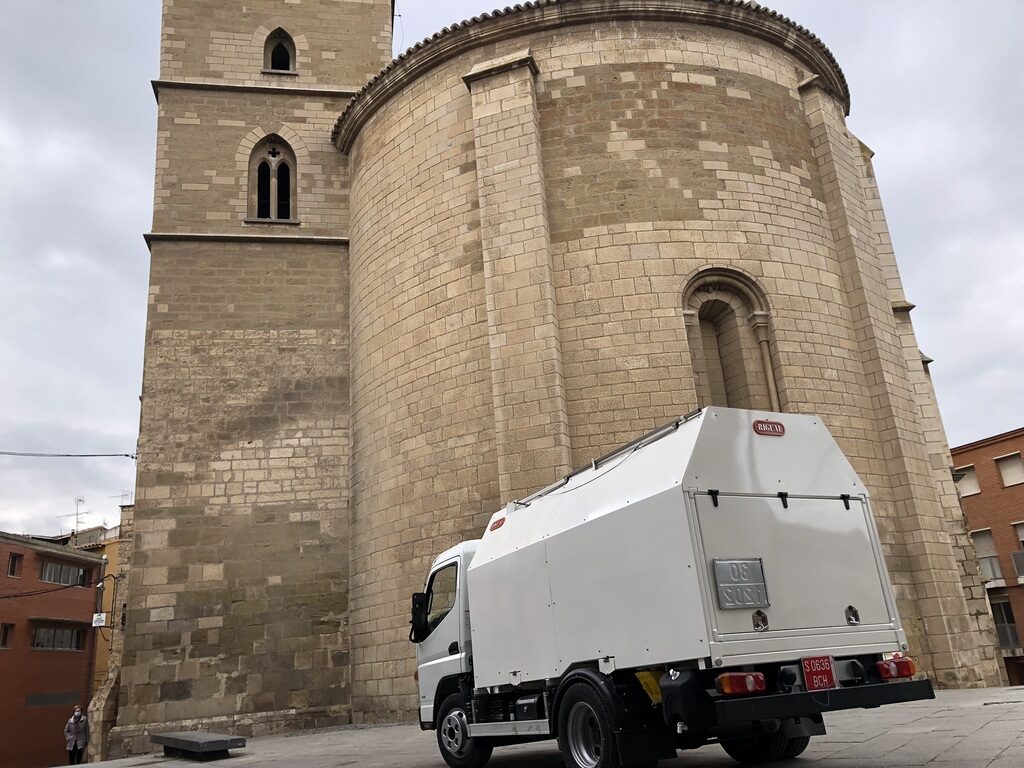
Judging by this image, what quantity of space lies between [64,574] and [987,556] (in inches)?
1290

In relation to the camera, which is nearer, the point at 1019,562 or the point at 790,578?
the point at 790,578

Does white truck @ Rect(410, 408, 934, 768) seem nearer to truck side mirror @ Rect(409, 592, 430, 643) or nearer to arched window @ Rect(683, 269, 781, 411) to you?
truck side mirror @ Rect(409, 592, 430, 643)

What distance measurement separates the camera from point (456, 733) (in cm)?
719

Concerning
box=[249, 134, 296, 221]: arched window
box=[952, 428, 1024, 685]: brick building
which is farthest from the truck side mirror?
box=[952, 428, 1024, 685]: brick building

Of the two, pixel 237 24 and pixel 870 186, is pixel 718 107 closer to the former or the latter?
pixel 870 186

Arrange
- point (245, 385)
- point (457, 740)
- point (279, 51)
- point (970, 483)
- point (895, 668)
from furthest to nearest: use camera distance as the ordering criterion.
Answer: point (970, 483) < point (279, 51) < point (245, 385) < point (457, 740) < point (895, 668)

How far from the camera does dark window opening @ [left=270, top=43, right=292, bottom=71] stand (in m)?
18.1

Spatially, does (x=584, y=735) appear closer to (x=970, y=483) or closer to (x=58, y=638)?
(x=970, y=483)

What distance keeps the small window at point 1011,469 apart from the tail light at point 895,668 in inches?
950

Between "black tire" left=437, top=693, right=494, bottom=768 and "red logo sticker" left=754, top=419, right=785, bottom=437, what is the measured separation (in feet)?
11.7

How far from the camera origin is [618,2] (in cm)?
1333

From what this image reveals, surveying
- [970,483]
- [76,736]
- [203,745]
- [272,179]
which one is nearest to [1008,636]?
[970,483]

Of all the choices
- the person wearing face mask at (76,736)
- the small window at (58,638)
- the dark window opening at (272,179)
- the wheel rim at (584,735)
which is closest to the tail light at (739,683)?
the wheel rim at (584,735)

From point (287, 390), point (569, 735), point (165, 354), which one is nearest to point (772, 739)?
point (569, 735)
